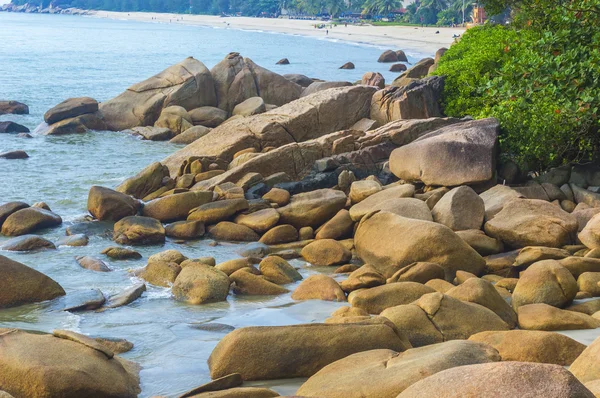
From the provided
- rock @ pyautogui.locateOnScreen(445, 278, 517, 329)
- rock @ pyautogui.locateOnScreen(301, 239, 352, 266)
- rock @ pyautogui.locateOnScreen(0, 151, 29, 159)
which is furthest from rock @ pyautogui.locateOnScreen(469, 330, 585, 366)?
rock @ pyautogui.locateOnScreen(0, 151, 29, 159)

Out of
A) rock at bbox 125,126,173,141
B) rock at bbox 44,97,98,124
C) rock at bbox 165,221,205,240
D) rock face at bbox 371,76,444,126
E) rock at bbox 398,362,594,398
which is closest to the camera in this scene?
rock at bbox 398,362,594,398

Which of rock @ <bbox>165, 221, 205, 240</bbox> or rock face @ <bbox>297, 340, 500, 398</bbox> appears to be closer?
rock face @ <bbox>297, 340, 500, 398</bbox>

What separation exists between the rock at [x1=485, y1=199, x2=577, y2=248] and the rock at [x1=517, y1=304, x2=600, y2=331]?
110 inches

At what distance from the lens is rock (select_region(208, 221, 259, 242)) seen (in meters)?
13.1

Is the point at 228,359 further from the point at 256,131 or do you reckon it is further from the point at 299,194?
the point at 256,131

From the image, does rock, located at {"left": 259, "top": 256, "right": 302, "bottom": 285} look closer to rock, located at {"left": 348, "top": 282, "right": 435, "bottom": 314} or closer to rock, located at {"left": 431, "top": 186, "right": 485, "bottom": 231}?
rock, located at {"left": 348, "top": 282, "right": 435, "bottom": 314}

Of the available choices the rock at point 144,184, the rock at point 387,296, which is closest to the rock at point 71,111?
the rock at point 144,184

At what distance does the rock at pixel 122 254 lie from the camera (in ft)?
39.8

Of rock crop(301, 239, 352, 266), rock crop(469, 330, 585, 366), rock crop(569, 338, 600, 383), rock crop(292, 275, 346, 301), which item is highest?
rock crop(569, 338, 600, 383)

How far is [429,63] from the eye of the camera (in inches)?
1260

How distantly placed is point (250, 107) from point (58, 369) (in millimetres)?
19431

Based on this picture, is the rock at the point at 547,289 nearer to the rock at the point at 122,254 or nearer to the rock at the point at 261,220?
the rock at the point at 261,220

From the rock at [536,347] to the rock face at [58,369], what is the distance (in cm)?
320

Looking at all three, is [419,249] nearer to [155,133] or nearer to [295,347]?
[295,347]
